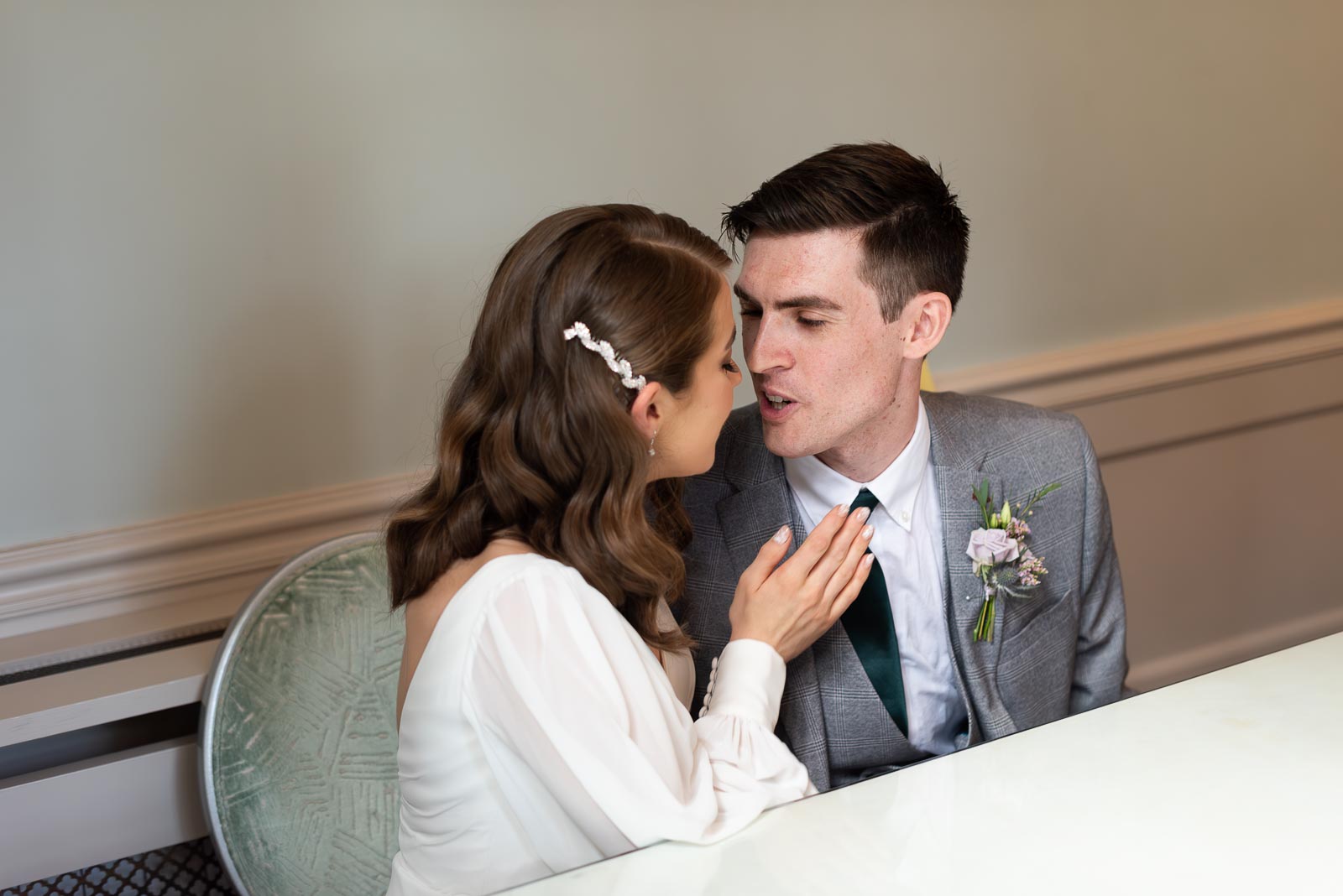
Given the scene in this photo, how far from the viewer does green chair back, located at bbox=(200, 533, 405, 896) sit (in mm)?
Answer: 1854

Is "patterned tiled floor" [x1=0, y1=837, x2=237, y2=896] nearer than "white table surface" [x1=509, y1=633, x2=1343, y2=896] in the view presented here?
No

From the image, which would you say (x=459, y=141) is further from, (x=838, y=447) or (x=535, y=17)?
(x=838, y=447)

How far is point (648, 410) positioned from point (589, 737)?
0.43 m

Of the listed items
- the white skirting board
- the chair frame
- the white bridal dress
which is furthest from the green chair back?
the white bridal dress

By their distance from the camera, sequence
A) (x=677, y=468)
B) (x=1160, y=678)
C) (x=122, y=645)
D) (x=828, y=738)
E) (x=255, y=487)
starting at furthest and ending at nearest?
(x=1160, y=678)
(x=255, y=487)
(x=122, y=645)
(x=828, y=738)
(x=677, y=468)

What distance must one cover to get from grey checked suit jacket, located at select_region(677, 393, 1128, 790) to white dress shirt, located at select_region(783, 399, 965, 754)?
31 mm

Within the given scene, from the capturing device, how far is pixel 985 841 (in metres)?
0.95

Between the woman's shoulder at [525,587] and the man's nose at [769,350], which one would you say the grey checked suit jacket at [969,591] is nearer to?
the man's nose at [769,350]

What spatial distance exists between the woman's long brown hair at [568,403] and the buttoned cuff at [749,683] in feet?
0.45

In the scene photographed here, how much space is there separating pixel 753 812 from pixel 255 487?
151 cm

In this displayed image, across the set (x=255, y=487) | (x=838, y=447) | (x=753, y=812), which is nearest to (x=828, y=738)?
(x=838, y=447)

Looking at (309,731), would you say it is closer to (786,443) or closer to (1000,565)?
(786,443)

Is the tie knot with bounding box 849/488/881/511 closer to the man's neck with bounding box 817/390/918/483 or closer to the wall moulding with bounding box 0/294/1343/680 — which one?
the man's neck with bounding box 817/390/918/483

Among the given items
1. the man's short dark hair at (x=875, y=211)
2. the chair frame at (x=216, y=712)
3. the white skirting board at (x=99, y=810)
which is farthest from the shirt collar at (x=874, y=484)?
the white skirting board at (x=99, y=810)
